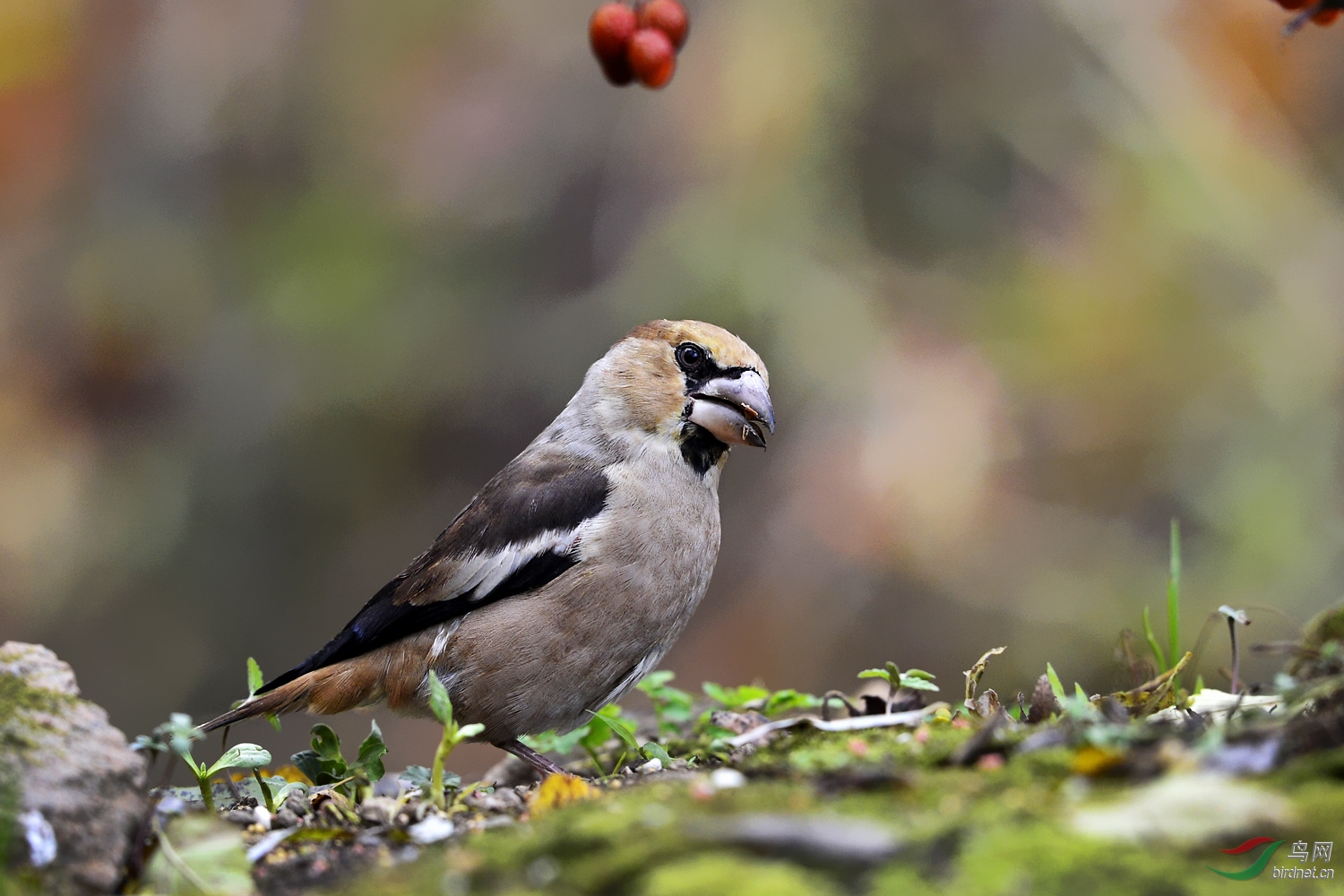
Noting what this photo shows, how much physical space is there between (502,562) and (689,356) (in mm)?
1049

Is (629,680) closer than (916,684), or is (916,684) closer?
(916,684)

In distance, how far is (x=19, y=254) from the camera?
775cm

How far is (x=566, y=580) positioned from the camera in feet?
12.5

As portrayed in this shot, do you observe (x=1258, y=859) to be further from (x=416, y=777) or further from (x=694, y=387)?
(x=694, y=387)

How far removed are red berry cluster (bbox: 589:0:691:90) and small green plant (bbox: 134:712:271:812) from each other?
2.12 meters

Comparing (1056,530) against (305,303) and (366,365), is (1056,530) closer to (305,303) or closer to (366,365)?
(366,365)

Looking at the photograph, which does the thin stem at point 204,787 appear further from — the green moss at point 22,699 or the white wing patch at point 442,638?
the white wing patch at point 442,638

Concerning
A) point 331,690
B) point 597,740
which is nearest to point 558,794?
point 597,740

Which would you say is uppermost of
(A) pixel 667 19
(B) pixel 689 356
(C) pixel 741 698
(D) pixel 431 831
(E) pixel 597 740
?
(A) pixel 667 19

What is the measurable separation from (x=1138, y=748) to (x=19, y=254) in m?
7.98

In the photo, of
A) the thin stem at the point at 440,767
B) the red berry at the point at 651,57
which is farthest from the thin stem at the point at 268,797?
the red berry at the point at 651,57

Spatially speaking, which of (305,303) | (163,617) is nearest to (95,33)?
(305,303)

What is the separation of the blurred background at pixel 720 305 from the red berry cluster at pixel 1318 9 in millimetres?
3818

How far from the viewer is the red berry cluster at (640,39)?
3.36m
